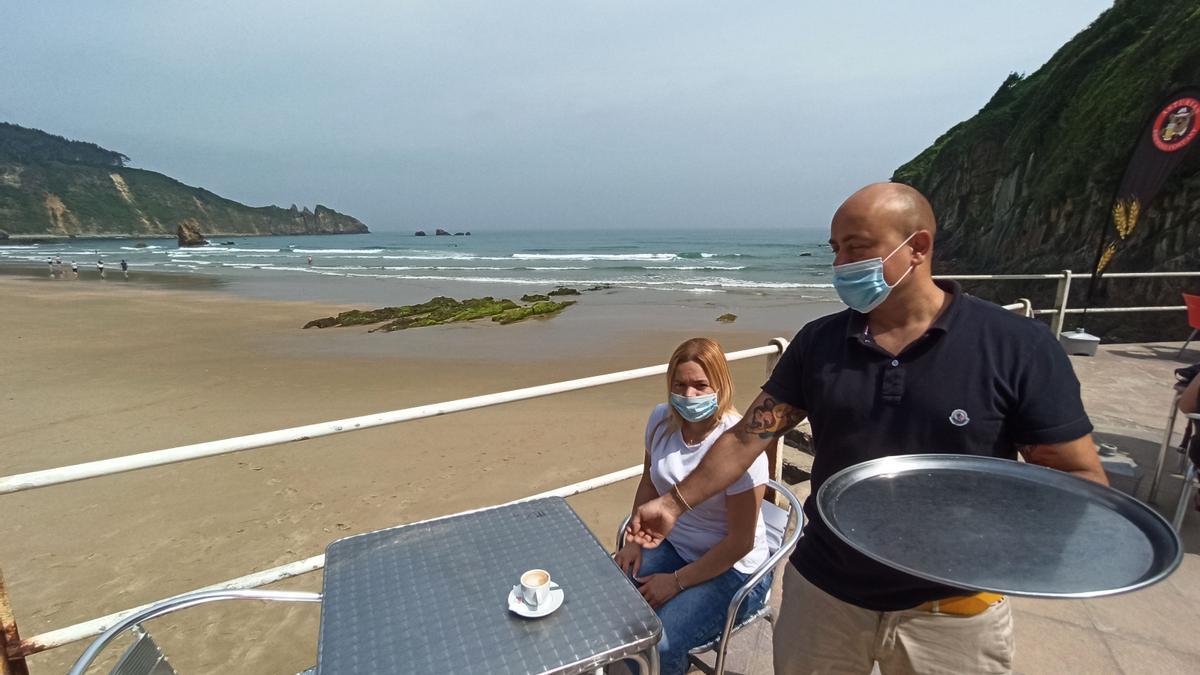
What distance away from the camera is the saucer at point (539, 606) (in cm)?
136

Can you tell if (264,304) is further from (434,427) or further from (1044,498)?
(1044,498)

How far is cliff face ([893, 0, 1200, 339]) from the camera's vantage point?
11391 millimetres

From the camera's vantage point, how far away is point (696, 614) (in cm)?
193

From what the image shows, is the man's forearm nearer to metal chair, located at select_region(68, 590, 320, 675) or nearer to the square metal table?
the square metal table

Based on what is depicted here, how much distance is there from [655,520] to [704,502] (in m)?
0.27

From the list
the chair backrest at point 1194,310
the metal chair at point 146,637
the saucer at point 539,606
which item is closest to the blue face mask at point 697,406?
the saucer at point 539,606

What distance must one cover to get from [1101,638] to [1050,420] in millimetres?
1706

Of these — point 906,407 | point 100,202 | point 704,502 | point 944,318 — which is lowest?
point 704,502

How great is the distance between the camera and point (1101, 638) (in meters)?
2.26

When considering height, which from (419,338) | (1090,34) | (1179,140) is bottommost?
(419,338)

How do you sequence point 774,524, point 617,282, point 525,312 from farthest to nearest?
point 617,282 < point 525,312 < point 774,524

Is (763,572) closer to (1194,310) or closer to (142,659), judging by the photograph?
(142,659)

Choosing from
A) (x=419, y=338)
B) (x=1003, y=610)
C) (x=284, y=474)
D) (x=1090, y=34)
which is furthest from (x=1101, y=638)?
(x=1090, y=34)

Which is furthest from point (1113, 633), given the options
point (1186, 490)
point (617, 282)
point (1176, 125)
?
point (617, 282)
